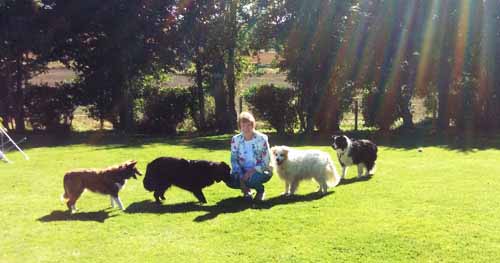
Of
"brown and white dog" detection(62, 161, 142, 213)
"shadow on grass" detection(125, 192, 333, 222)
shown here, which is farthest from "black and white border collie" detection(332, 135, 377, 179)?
"brown and white dog" detection(62, 161, 142, 213)

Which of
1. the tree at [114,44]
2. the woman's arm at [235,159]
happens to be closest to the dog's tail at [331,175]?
the woman's arm at [235,159]

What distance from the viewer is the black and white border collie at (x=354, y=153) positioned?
10.1m

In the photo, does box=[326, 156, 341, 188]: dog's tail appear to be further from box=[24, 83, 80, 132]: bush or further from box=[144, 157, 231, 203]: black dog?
box=[24, 83, 80, 132]: bush

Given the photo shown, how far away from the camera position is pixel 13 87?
68.3 feet

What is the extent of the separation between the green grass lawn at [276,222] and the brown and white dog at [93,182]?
263 mm

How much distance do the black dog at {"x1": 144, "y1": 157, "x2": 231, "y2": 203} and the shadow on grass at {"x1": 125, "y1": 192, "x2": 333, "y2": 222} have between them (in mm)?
256

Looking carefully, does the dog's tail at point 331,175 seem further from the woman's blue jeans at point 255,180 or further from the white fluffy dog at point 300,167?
the woman's blue jeans at point 255,180

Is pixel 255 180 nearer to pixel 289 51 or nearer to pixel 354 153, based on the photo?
pixel 354 153

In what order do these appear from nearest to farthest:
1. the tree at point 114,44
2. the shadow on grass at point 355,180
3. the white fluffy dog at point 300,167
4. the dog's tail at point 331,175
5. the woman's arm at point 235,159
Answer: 1. the woman's arm at point 235,159
2. the white fluffy dog at point 300,167
3. the dog's tail at point 331,175
4. the shadow on grass at point 355,180
5. the tree at point 114,44

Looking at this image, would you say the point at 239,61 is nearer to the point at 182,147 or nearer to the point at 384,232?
the point at 182,147

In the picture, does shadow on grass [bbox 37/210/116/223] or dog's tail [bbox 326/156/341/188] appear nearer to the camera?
shadow on grass [bbox 37/210/116/223]

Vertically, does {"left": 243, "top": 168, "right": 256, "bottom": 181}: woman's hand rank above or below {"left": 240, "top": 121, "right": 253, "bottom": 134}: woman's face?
below

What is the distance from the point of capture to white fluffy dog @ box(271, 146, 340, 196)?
875 centimetres

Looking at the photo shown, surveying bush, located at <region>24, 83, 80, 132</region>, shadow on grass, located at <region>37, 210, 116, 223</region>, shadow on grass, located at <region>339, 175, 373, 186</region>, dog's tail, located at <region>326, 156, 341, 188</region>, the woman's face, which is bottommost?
shadow on grass, located at <region>37, 210, 116, 223</region>
